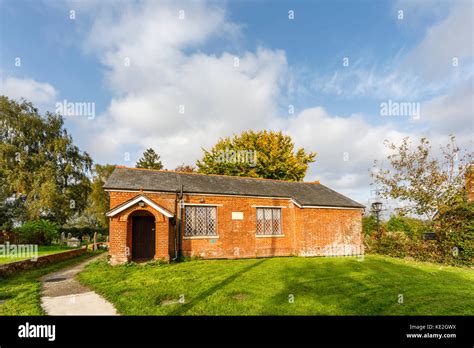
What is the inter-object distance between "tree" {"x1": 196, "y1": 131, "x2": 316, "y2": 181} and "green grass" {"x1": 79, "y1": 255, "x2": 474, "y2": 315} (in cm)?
2287

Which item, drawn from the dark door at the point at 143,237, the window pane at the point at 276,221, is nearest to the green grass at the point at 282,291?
the dark door at the point at 143,237

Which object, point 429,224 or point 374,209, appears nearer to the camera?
point 429,224

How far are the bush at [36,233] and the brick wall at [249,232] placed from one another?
1071cm

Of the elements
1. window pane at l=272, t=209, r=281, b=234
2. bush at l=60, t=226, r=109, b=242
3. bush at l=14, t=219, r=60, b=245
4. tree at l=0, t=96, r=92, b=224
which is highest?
tree at l=0, t=96, r=92, b=224

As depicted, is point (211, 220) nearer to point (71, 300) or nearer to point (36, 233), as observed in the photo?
point (71, 300)

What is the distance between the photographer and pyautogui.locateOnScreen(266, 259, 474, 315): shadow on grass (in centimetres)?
577

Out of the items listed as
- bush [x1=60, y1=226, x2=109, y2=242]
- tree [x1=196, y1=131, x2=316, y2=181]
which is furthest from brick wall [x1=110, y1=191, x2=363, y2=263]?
bush [x1=60, y1=226, x2=109, y2=242]

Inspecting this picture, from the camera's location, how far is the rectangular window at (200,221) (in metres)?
15.1

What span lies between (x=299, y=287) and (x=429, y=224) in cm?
1296

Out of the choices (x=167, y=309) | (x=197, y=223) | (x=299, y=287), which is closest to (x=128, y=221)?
(x=197, y=223)

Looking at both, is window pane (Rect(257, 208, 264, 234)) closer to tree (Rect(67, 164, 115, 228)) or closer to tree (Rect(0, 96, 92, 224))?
tree (Rect(0, 96, 92, 224))

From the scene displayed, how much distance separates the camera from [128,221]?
13133mm
